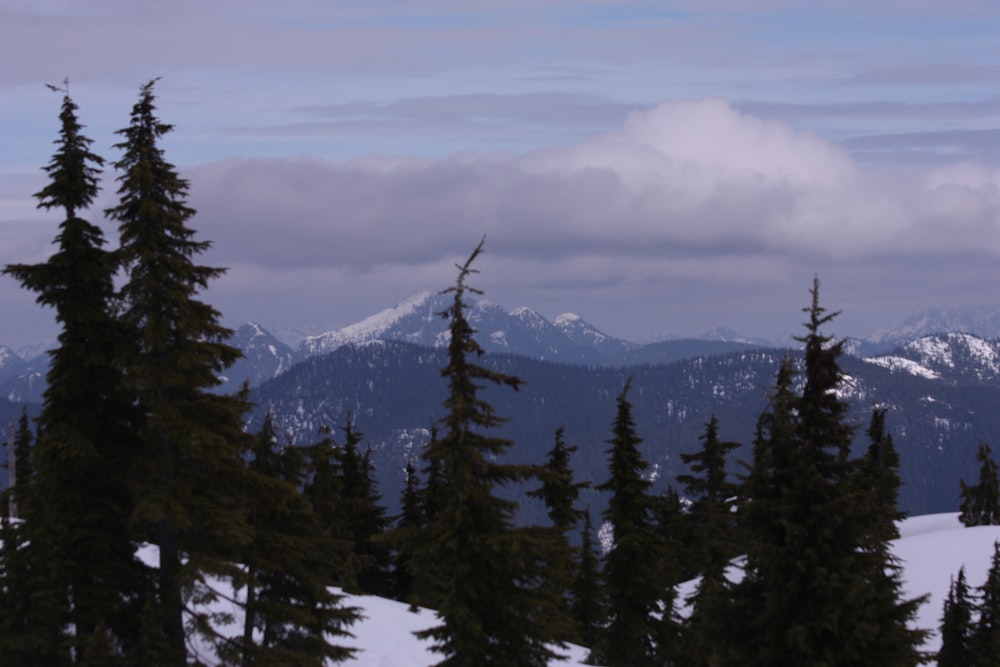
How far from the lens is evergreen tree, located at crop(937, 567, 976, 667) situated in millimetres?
40969

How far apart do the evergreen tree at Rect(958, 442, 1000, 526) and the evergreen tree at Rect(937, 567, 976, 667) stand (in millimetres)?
38827

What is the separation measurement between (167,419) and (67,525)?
371cm

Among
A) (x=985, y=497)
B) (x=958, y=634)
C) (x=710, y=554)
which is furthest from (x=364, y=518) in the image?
(x=985, y=497)

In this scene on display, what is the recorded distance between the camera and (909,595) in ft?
190

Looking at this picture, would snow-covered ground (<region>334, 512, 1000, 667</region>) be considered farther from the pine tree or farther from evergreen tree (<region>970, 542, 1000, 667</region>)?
the pine tree

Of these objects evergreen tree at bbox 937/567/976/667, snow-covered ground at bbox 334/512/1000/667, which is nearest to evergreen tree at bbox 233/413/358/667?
snow-covered ground at bbox 334/512/1000/667

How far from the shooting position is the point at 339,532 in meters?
40.6

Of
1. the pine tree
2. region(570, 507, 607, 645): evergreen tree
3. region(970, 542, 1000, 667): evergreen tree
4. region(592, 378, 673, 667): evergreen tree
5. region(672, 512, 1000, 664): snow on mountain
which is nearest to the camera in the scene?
the pine tree

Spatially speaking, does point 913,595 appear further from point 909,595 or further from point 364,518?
point 364,518

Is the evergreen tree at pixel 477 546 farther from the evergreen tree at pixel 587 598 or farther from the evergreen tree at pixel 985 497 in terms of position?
the evergreen tree at pixel 985 497

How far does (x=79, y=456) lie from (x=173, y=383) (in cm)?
295

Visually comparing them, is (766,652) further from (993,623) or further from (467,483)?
(993,623)

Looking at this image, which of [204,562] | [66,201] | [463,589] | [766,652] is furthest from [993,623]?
[66,201]

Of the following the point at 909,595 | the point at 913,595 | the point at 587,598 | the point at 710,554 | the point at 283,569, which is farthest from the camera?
the point at 909,595
